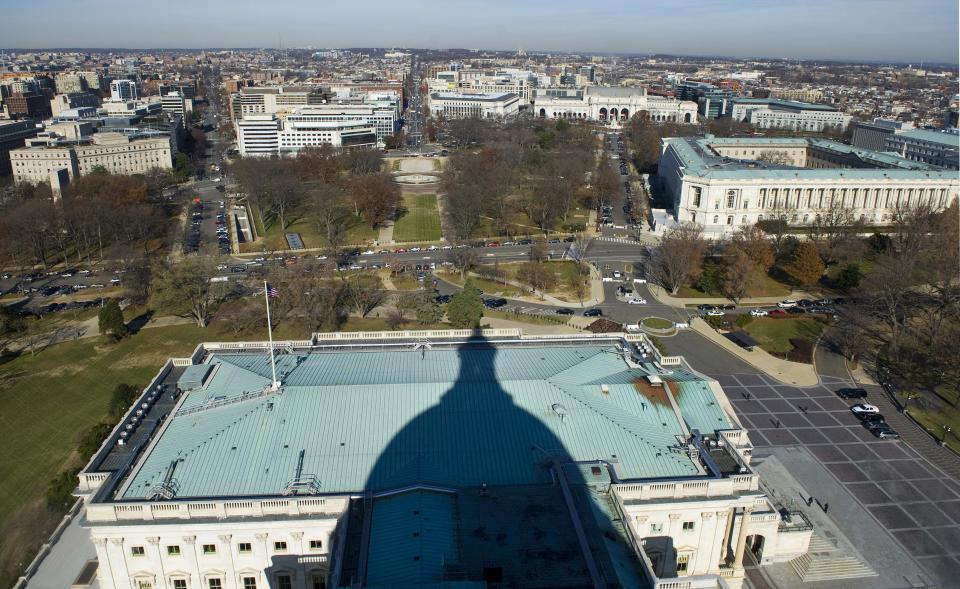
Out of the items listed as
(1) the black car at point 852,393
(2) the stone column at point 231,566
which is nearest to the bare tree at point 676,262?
(1) the black car at point 852,393

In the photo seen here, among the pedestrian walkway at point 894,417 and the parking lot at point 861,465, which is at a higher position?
the pedestrian walkway at point 894,417

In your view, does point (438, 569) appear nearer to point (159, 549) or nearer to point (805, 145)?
point (159, 549)

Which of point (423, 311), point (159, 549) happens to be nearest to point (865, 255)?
point (423, 311)

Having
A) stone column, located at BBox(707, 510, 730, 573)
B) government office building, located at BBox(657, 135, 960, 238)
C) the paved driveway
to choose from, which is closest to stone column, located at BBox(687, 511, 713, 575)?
stone column, located at BBox(707, 510, 730, 573)

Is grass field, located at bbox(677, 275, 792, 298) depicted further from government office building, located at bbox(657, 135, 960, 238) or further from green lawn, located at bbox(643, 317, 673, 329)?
government office building, located at bbox(657, 135, 960, 238)

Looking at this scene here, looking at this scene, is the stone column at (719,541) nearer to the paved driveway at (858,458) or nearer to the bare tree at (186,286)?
the paved driveway at (858,458)

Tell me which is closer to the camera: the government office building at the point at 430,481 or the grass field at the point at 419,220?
the government office building at the point at 430,481
